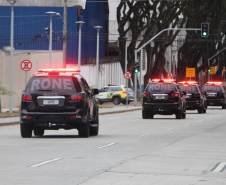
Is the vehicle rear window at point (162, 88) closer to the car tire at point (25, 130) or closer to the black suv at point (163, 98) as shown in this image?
the black suv at point (163, 98)

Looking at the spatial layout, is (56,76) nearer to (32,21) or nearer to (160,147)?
(160,147)

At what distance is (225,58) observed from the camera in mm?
106500

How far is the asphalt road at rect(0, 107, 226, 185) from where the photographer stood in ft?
39.0

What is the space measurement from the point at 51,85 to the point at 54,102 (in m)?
0.53

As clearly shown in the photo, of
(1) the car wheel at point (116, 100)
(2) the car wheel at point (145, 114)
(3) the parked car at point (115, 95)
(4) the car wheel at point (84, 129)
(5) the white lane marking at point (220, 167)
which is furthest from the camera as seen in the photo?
(1) the car wheel at point (116, 100)

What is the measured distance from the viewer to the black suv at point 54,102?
22125 millimetres

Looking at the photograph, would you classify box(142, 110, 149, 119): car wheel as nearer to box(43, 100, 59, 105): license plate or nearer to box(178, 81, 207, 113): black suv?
box(178, 81, 207, 113): black suv

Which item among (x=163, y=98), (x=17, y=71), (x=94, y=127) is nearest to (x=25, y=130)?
(x=94, y=127)

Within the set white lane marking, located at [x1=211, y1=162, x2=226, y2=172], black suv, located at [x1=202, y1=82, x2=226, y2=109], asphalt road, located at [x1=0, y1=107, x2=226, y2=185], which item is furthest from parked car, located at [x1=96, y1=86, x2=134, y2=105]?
white lane marking, located at [x1=211, y1=162, x2=226, y2=172]

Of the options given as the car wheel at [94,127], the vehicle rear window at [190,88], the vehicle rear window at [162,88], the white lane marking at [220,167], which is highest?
the vehicle rear window at [162,88]

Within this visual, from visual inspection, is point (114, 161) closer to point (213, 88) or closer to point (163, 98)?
point (163, 98)

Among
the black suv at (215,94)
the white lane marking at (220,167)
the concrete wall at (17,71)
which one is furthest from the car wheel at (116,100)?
the white lane marking at (220,167)

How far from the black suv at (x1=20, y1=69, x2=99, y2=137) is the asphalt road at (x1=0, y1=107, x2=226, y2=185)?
551mm

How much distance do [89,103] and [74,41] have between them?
64.1 metres
